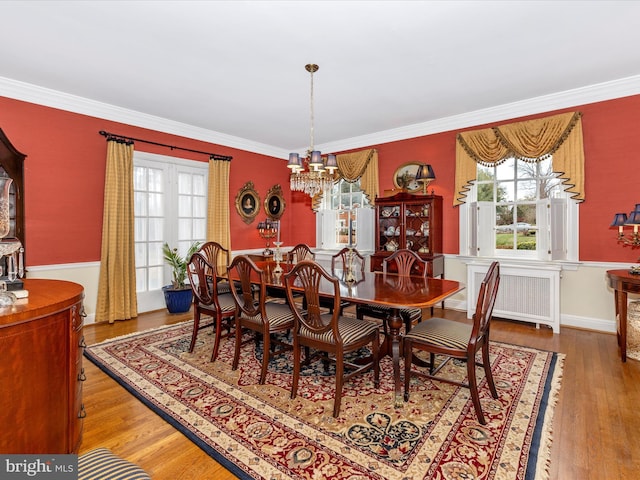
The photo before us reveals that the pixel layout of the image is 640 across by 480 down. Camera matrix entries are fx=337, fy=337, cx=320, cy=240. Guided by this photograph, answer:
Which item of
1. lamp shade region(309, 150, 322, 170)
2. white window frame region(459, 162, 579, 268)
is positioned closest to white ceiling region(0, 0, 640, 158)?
lamp shade region(309, 150, 322, 170)

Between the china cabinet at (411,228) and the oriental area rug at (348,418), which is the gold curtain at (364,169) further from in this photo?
the oriental area rug at (348,418)

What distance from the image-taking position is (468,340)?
2287mm

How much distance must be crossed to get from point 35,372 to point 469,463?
2123mm

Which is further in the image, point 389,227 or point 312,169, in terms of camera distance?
point 389,227

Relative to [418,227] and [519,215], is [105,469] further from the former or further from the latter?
[519,215]

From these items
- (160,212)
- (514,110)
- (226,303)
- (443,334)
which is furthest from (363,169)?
(443,334)

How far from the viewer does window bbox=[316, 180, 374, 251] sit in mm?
5828

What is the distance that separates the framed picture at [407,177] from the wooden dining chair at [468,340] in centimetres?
303

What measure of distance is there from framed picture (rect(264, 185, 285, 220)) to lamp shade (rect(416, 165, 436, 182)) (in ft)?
9.08

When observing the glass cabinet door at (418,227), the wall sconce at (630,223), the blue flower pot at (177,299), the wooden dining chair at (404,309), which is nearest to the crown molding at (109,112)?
the blue flower pot at (177,299)

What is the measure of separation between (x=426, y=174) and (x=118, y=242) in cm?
424

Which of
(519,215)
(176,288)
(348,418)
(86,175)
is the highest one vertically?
(86,175)

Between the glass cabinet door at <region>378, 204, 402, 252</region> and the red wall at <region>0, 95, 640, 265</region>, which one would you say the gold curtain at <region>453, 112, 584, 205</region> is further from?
the glass cabinet door at <region>378, 204, 402, 252</region>

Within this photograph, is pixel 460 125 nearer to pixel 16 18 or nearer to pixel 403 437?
pixel 403 437
